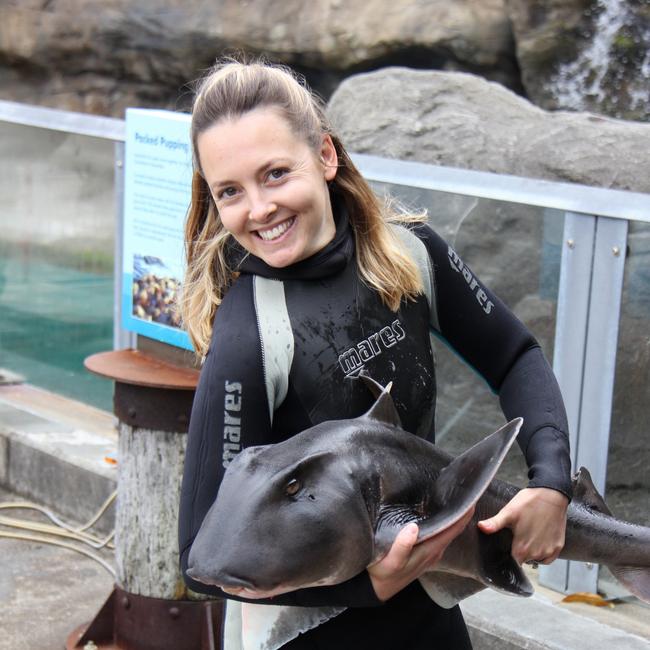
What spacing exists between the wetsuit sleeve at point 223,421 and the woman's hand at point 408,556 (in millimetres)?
161

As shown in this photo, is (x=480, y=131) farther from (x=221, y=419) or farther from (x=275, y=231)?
(x=221, y=419)

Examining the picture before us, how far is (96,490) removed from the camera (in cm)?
543

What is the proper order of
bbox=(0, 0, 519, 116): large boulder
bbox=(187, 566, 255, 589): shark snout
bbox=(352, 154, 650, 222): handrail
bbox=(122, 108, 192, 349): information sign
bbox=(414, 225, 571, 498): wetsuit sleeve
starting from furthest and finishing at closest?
bbox=(0, 0, 519, 116): large boulder → bbox=(122, 108, 192, 349): information sign → bbox=(352, 154, 650, 222): handrail → bbox=(414, 225, 571, 498): wetsuit sleeve → bbox=(187, 566, 255, 589): shark snout

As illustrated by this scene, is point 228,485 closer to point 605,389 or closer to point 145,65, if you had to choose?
point 605,389

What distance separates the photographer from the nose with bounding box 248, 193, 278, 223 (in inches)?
80.0

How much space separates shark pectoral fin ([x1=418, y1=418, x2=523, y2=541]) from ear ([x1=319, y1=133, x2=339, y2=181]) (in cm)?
62

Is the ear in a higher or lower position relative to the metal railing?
higher

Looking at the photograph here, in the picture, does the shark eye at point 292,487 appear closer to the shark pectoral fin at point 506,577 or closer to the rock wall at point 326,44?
the shark pectoral fin at point 506,577

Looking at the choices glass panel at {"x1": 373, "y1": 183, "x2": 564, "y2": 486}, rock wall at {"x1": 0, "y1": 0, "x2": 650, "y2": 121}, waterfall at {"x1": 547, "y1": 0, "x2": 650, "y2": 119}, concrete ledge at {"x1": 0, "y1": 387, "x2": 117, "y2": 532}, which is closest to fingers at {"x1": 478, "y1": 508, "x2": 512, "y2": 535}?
glass panel at {"x1": 373, "y1": 183, "x2": 564, "y2": 486}

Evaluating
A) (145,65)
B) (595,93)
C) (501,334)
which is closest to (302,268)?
(501,334)

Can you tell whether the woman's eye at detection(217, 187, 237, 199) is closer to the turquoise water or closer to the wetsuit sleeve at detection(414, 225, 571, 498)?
the wetsuit sleeve at detection(414, 225, 571, 498)

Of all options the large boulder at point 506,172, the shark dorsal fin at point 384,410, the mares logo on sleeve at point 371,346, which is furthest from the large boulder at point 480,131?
the shark dorsal fin at point 384,410

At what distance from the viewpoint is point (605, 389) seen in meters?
3.92

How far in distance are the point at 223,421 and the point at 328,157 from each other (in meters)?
0.54
